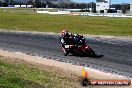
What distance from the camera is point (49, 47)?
2686cm

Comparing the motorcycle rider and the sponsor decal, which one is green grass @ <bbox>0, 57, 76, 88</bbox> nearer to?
the sponsor decal

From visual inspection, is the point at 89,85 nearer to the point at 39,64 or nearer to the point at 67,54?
the point at 39,64

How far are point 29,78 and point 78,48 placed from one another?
7828mm

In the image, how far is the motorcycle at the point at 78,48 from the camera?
2172cm

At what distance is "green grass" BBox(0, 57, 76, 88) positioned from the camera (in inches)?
509

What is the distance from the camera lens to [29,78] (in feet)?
47.9

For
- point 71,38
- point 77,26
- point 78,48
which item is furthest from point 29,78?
point 77,26

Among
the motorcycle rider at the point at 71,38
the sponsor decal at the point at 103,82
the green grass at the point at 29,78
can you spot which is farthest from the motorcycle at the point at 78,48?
the sponsor decal at the point at 103,82

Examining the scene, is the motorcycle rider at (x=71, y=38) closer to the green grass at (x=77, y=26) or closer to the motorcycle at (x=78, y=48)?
the motorcycle at (x=78, y=48)

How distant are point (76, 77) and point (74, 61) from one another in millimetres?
5187

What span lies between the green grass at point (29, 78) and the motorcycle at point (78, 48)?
4.84 meters

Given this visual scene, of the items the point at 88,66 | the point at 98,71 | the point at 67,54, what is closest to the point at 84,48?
the point at 67,54

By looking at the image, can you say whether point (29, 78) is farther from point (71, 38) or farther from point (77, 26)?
point (77, 26)

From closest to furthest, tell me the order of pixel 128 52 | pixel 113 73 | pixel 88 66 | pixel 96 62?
pixel 113 73 < pixel 88 66 < pixel 96 62 < pixel 128 52
